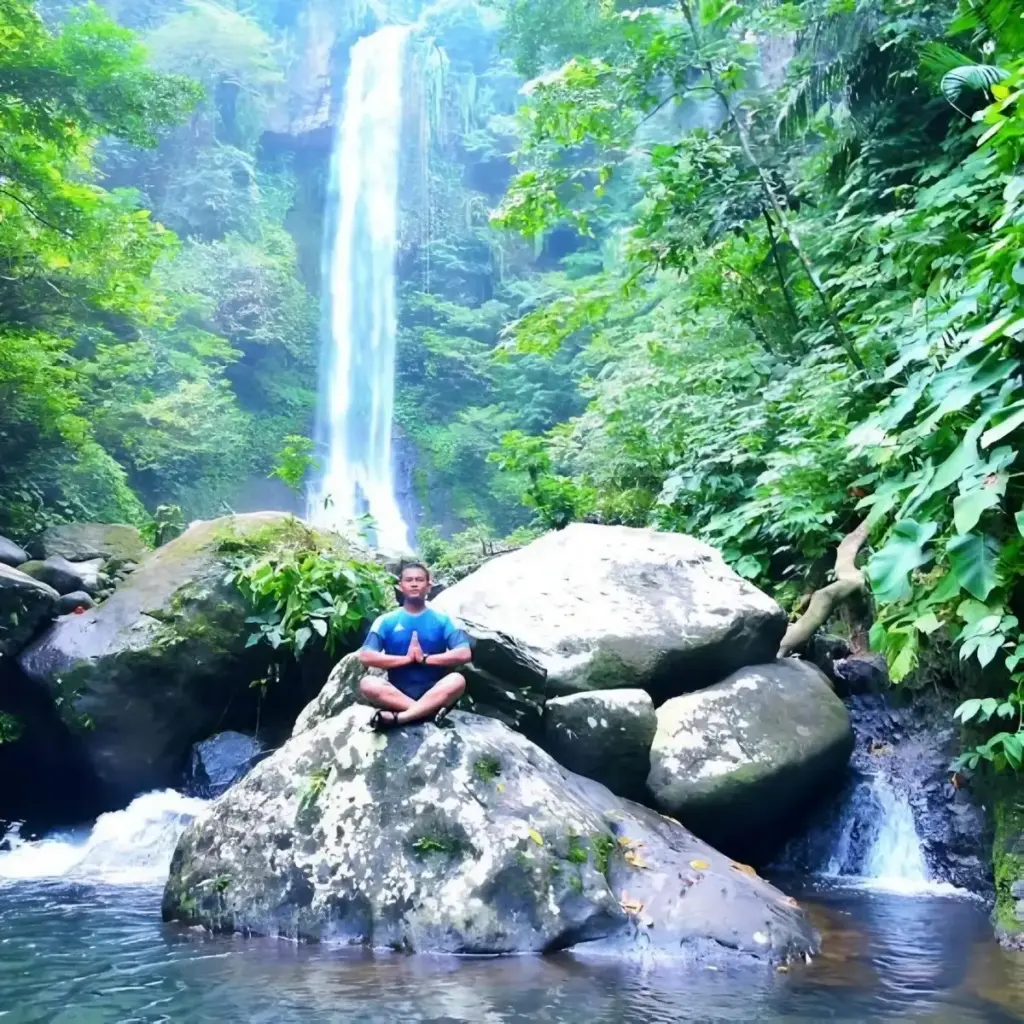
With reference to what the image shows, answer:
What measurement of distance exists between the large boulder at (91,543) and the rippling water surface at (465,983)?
6.62 m

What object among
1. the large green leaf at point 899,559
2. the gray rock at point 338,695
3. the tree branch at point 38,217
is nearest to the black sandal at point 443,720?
the gray rock at point 338,695

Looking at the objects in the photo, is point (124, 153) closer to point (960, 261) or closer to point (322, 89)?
point (322, 89)

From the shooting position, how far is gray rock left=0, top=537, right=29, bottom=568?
955cm

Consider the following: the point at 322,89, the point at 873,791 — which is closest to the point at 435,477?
the point at 322,89

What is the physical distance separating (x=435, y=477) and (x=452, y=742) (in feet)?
70.1

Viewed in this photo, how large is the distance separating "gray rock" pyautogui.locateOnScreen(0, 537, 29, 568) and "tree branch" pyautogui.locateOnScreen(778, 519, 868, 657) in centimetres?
751

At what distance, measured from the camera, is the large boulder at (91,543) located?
10.5 meters

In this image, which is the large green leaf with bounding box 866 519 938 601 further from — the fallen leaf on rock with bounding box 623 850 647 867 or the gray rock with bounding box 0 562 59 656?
the gray rock with bounding box 0 562 59 656

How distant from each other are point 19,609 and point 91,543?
3.36 m

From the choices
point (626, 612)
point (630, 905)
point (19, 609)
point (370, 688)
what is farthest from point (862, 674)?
point (19, 609)

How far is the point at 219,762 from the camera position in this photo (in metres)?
7.32

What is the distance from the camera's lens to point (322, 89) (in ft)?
100

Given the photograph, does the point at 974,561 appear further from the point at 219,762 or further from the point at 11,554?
the point at 11,554

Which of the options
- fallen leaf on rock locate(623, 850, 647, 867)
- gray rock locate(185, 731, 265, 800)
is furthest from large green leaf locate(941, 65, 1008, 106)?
gray rock locate(185, 731, 265, 800)
